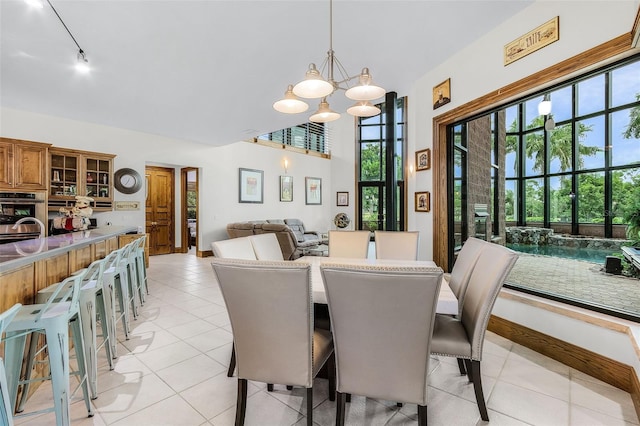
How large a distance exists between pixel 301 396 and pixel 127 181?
18.2 feet

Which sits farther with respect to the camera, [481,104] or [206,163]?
[206,163]

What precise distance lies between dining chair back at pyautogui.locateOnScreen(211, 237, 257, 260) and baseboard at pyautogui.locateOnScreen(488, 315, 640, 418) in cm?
237

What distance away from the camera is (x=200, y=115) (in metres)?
4.67

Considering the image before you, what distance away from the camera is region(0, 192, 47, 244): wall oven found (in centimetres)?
404

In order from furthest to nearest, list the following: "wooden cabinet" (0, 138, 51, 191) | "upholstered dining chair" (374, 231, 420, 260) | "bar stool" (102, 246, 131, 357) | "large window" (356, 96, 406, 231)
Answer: "large window" (356, 96, 406, 231) < "wooden cabinet" (0, 138, 51, 191) < "upholstered dining chair" (374, 231, 420, 260) < "bar stool" (102, 246, 131, 357)

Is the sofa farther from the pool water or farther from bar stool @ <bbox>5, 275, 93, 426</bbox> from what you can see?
the pool water

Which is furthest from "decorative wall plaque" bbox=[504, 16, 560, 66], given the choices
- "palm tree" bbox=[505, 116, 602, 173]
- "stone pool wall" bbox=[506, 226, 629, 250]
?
"palm tree" bbox=[505, 116, 602, 173]

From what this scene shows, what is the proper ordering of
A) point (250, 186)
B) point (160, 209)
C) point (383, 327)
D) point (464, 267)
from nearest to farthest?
1. point (383, 327)
2. point (464, 267)
3. point (160, 209)
4. point (250, 186)

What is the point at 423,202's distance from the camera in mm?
3654

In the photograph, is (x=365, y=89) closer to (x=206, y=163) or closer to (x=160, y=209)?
(x=206, y=163)

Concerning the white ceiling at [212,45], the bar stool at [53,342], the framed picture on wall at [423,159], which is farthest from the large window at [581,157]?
the bar stool at [53,342]

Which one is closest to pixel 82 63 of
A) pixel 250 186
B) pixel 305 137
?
pixel 250 186

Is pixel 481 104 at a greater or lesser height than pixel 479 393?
greater

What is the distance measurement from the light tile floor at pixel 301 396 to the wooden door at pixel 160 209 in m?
5.08
